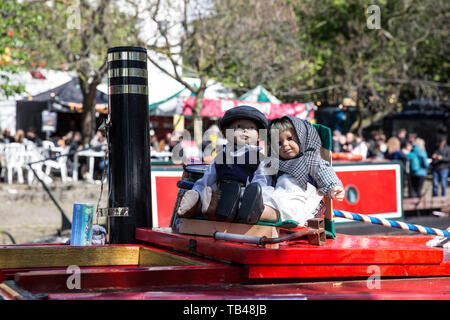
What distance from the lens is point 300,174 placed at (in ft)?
13.0

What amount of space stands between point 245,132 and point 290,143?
1.12 ft

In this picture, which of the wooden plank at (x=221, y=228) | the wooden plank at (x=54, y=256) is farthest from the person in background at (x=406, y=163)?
the wooden plank at (x=54, y=256)

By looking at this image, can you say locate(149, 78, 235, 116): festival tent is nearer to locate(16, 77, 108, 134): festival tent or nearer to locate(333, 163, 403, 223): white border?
locate(16, 77, 108, 134): festival tent

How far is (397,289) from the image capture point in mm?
3350

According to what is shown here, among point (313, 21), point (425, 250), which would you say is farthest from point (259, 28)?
point (425, 250)

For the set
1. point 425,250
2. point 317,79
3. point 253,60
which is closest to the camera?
point 425,250

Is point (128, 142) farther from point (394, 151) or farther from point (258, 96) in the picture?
point (258, 96)

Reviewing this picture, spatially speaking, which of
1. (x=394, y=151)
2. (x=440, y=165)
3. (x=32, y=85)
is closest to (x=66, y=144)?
(x=32, y=85)

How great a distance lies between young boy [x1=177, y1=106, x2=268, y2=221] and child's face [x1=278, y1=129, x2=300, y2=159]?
0.18m

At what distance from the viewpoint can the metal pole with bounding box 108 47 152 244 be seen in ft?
16.0

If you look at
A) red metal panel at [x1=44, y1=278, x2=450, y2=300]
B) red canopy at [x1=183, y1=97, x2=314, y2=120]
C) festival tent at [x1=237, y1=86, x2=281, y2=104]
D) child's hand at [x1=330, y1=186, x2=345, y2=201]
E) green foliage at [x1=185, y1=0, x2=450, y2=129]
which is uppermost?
green foliage at [x1=185, y1=0, x2=450, y2=129]

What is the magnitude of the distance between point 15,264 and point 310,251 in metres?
1.80

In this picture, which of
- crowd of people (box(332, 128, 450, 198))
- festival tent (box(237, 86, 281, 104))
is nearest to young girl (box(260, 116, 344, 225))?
crowd of people (box(332, 128, 450, 198))
